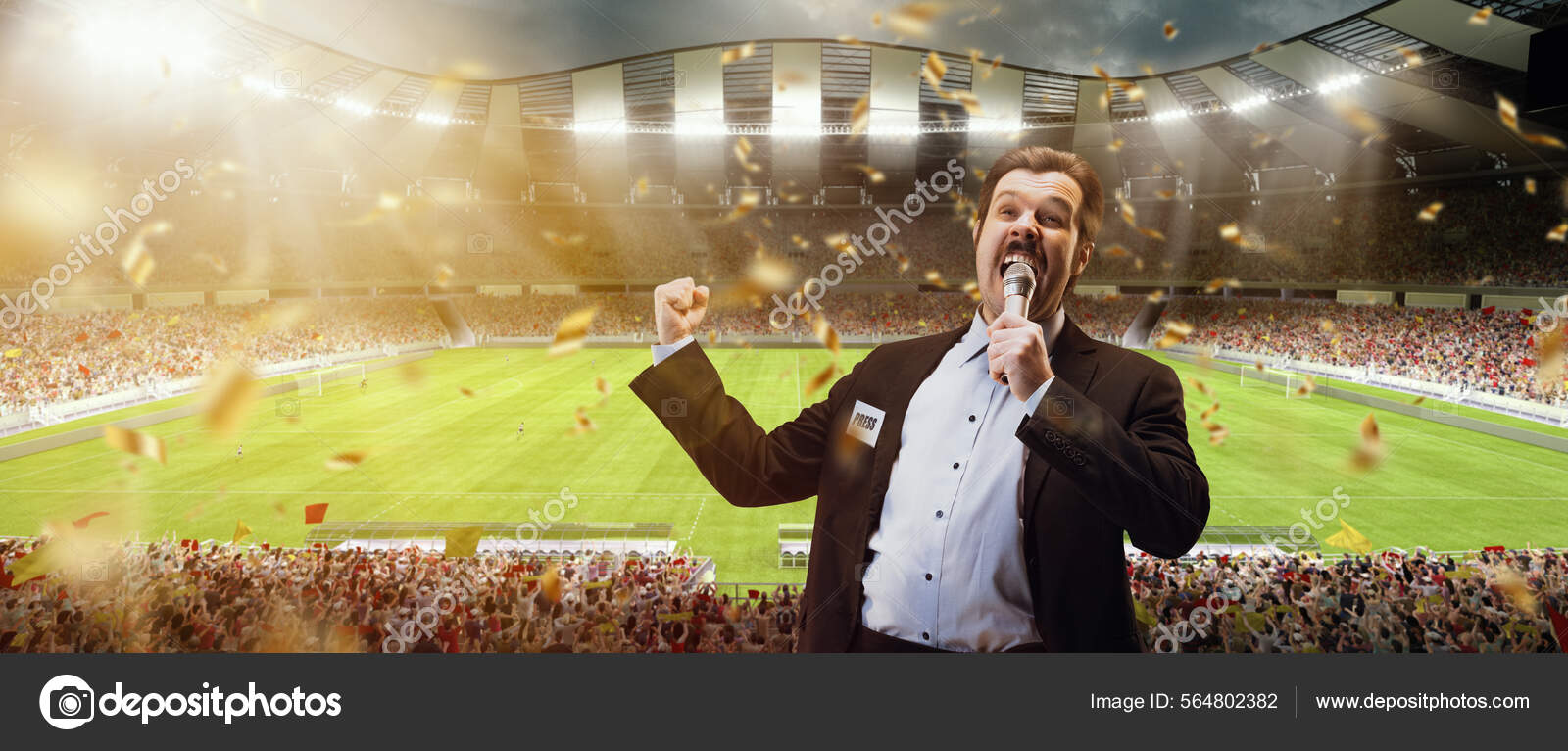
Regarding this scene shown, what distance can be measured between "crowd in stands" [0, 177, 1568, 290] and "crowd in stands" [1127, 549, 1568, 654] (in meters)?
28.3

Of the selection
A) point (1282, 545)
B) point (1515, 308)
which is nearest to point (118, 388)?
point (1282, 545)

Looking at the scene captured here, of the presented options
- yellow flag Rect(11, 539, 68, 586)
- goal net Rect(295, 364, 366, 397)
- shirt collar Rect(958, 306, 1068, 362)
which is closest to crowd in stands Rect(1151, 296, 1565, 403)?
shirt collar Rect(958, 306, 1068, 362)

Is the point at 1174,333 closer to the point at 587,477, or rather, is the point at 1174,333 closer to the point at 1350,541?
the point at 1350,541

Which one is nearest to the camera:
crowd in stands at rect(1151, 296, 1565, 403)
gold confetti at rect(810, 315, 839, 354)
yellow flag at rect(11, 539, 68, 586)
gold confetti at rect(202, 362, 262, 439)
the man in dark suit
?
the man in dark suit

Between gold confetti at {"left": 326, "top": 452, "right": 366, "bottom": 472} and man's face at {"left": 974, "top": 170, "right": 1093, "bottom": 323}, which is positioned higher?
gold confetti at {"left": 326, "top": 452, "right": 366, "bottom": 472}

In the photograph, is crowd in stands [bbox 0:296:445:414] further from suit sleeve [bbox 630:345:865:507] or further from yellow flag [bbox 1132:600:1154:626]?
yellow flag [bbox 1132:600:1154:626]

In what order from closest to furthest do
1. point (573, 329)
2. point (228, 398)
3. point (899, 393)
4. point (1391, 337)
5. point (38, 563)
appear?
point (899, 393)
point (38, 563)
point (228, 398)
point (1391, 337)
point (573, 329)

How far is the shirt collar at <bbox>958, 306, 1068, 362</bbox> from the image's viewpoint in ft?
7.02

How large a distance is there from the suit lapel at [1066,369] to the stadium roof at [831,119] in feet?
56.0

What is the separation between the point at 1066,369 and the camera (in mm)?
2057

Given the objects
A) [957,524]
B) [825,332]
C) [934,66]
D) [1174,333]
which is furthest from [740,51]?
[1174,333]

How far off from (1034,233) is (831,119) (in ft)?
94.4

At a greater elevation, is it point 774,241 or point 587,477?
point 774,241

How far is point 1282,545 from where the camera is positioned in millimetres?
11992
